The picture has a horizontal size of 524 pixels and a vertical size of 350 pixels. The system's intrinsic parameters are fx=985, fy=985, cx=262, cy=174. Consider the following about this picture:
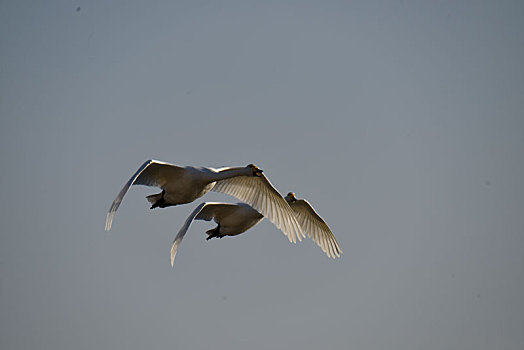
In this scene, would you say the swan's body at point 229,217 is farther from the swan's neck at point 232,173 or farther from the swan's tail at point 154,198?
the swan's tail at point 154,198

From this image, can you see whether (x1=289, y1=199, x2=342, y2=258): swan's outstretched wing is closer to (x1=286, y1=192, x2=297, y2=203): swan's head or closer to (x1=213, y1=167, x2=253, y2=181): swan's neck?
(x1=286, y1=192, x2=297, y2=203): swan's head

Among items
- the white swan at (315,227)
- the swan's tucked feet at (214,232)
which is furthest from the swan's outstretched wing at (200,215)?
the white swan at (315,227)

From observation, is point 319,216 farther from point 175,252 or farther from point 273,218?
point 175,252

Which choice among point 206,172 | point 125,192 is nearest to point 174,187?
point 206,172

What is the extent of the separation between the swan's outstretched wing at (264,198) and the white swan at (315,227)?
2.76 m

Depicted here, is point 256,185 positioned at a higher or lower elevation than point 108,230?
higher

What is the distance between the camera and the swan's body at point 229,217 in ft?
98.8

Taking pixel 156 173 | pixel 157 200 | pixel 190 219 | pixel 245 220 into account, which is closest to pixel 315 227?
pixel 245 220

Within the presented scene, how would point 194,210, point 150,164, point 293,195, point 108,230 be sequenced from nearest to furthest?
point 108,230 → point 150,164 → point 194,210 → point 293,195

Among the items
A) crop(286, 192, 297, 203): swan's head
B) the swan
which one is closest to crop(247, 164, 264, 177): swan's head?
the swan

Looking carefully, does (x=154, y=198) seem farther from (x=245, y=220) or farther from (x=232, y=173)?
(x=245, y=220)

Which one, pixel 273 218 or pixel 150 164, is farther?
pixel 273 218

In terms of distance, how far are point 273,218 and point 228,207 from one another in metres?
1.52

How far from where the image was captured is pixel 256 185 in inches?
1176
